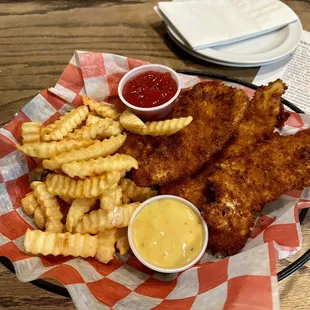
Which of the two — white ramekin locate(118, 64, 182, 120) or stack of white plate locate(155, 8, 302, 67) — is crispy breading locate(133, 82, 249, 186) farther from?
stack of white plate locate(155, 8, 302, 67)

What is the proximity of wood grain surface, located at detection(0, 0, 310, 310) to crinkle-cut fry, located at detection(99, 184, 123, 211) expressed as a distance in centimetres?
119

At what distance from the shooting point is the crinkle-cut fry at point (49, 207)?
1.75m

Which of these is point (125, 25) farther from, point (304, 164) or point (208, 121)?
point (304, 164)

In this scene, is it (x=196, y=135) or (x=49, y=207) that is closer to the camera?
(x=49, y=207)

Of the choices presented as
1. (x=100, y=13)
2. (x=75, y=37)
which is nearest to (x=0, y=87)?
(x=75, y=37)

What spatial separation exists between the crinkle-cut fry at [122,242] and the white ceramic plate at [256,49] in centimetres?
152

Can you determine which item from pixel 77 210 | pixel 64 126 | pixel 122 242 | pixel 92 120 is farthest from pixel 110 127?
pixel 122 242

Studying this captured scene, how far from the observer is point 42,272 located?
157cm

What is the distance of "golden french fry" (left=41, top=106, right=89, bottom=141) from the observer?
6.07ft

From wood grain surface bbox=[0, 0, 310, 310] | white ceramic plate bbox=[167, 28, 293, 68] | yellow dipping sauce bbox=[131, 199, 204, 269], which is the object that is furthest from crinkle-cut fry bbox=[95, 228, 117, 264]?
white ceramic plate bbox=[167, 28, 293, 68]

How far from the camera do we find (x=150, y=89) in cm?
216

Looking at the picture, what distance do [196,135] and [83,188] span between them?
612 millimetres

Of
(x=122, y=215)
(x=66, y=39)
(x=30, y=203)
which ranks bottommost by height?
(x=66, y=39)

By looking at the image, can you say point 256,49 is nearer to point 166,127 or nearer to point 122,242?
point 166,127
